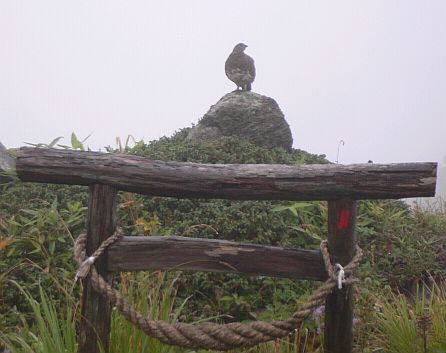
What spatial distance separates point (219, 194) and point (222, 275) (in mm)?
2129

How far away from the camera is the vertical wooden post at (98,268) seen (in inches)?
93.0

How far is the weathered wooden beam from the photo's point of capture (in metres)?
2.43

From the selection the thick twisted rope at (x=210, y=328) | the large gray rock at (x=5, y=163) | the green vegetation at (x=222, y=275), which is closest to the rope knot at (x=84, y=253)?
the thick twisted rope at (x=210, y=328)

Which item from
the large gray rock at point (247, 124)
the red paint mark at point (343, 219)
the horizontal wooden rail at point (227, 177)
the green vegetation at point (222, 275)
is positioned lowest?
the green vegetation at point (222, 275)

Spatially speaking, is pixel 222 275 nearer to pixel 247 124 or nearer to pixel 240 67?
pixel 247 124

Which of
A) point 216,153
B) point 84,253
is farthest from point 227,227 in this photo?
point 84,253

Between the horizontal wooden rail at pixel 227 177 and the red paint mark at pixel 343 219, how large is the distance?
0.10 meters

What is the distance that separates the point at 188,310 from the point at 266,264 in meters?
1.79

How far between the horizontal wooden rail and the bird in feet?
23.1

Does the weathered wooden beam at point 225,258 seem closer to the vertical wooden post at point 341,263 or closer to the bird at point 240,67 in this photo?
the vertical wooden post at point 341,263

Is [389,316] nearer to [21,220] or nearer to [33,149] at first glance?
[33,149]

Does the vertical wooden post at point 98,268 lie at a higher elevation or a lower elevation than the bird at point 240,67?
lower

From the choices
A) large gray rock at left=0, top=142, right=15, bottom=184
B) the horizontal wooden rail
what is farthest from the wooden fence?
large gray rock at left=0, top=142, right=15, bottom=184

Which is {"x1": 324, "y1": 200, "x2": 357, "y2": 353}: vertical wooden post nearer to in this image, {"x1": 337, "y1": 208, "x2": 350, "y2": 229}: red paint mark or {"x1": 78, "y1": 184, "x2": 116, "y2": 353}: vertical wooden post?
{"x1": 337, "y1": 208, "x2": 350, "y2": 229}: red paint mark
